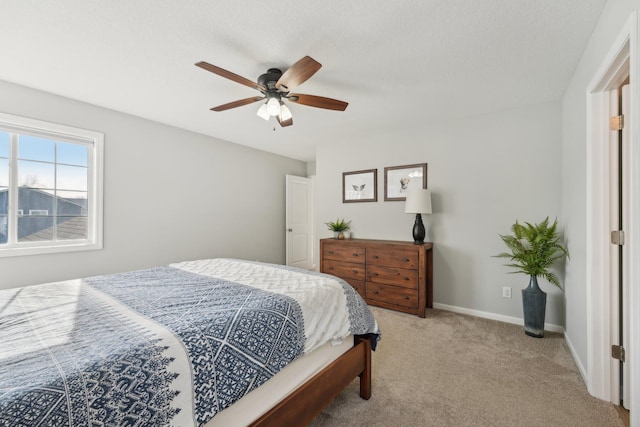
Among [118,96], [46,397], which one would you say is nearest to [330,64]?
[118,96]

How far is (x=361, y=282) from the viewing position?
141 inches

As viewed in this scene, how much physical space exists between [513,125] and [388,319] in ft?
8.37

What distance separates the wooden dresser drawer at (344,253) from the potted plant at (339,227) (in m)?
0.29

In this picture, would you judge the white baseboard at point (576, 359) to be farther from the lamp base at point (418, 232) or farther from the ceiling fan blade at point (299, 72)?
the ceiling fan blade at point (299, 72)

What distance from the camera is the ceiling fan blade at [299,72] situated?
169 centimetres

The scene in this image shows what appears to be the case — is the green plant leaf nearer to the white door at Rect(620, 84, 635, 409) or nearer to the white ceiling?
the white door at Rect(620, 84, 635, 409)

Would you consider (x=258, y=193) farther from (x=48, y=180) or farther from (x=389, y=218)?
(x=48, y=180)

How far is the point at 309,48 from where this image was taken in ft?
6.46

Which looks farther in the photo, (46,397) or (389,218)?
(389,218)

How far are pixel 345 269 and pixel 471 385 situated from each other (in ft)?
6.49

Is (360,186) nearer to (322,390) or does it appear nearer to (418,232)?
(418,232)

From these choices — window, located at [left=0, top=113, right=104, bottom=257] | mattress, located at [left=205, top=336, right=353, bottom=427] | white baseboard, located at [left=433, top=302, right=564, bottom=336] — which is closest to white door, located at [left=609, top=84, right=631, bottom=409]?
white baseboard, located at [left=433, top=302, right=564, bottom=336]

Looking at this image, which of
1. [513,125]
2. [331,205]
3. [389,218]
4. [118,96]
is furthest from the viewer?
[331,205]

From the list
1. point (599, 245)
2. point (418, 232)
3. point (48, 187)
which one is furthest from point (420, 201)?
point (48, 187)
